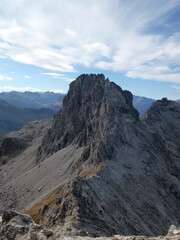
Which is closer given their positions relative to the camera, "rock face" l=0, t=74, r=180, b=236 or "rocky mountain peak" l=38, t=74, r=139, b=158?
"rock face" l=0, t=74, r=180, b=236

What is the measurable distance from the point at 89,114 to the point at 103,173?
69.1 m

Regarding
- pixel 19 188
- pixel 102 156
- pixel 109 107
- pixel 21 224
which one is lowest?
pixel 19 188

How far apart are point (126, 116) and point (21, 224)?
9038 cm

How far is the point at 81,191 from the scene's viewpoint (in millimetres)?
43469

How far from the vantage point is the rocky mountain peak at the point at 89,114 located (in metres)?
107

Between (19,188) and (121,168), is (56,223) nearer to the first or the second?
(121,168)

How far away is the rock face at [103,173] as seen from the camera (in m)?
40.8

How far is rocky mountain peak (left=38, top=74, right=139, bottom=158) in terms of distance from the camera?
10725 centimetres

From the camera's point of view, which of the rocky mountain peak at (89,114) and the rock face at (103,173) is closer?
the rock face at (103,173)

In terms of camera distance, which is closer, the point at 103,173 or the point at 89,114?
the point at 103,173

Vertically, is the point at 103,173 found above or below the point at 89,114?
below

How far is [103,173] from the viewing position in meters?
59.7

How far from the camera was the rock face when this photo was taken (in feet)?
134

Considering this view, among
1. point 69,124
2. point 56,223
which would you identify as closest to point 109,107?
point 69,124
